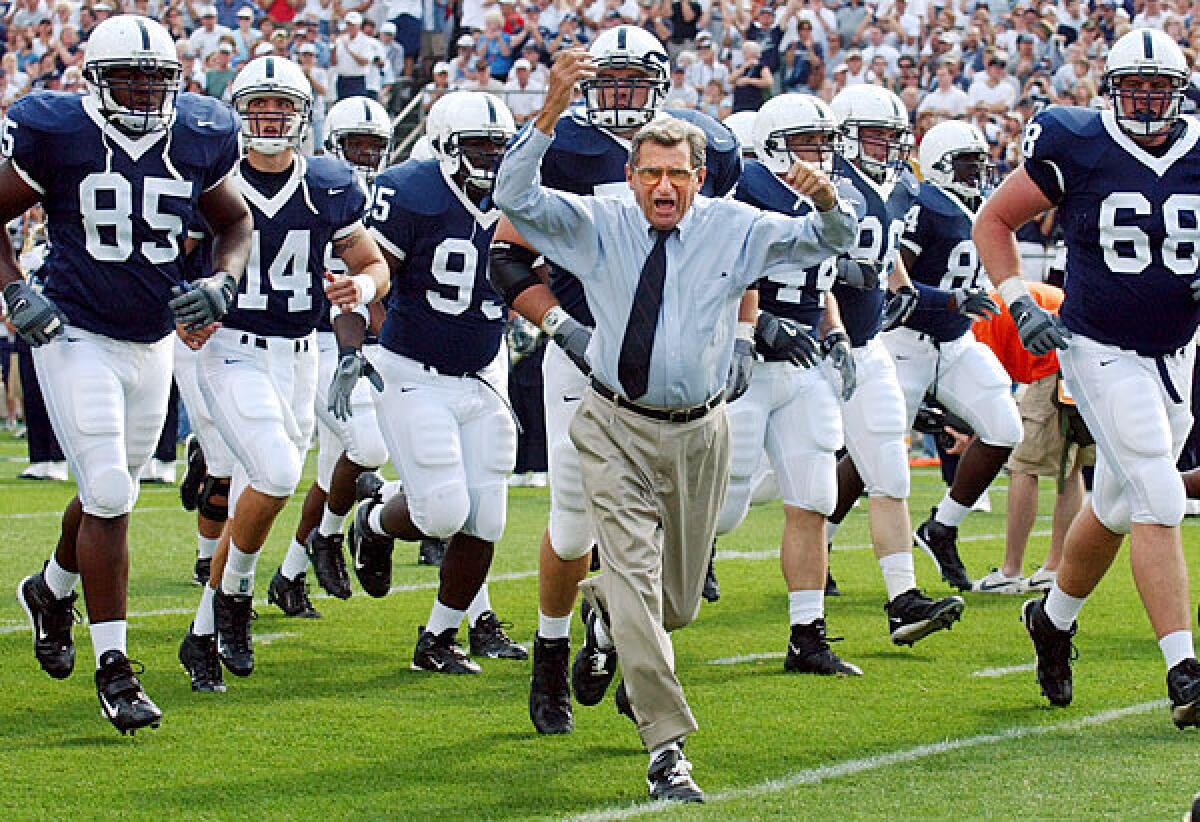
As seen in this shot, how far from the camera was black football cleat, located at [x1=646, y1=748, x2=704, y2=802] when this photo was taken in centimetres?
411

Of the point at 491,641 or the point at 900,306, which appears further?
the point at 900,306

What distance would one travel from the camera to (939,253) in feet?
24.8

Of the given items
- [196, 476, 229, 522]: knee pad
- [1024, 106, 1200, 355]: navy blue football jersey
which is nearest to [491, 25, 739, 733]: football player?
[1024, 106, 1200, 355]: navy blue football jersey

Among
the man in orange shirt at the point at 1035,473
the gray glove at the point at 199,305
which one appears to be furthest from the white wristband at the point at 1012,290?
the man in orange shirt at the point at 1035,473

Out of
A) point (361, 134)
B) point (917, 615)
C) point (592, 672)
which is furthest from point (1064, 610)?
point (361, 134)

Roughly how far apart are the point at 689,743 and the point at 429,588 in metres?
3.01

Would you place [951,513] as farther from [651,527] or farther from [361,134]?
[651,527]

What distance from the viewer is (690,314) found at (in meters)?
4.28

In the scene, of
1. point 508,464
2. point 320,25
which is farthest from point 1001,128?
point 508,464

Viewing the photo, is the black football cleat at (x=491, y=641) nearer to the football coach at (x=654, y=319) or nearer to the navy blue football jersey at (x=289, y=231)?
the navy blue football jersey at (x=289, y=231)

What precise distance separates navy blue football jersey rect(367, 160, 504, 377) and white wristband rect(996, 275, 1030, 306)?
1608 mm

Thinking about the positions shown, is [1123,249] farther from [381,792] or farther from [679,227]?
[381,792]

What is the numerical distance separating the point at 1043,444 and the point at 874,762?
376 centimetres

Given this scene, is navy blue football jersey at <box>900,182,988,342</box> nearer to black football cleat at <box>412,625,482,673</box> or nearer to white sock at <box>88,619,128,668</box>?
black football cleat at <box>412,625,482,673</box>
